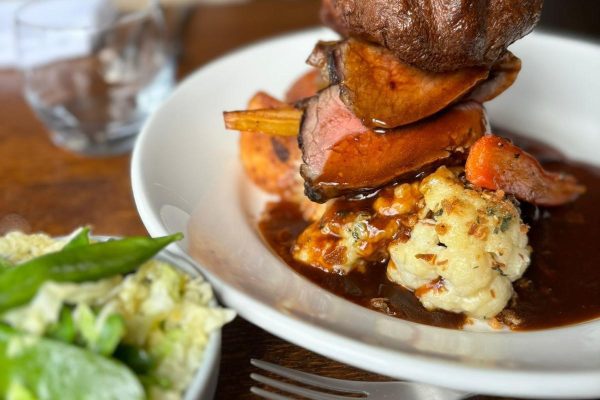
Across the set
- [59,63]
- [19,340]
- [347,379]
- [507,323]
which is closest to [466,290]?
[507,323]

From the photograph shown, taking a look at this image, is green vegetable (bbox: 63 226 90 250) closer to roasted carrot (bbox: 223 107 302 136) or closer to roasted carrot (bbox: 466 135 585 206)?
roasted carrot (bbox: 223 107 302 136)

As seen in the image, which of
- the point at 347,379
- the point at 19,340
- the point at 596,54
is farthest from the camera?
the point at 596,54

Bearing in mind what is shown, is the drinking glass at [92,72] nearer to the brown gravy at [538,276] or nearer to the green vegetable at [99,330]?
the brown gravy at [538,276]

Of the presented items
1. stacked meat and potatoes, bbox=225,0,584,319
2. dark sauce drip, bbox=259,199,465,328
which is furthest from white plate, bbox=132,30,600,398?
stacked meat and potatoes, bbox=225,0,584,319

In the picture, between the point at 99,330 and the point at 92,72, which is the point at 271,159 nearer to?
the point at 99,330

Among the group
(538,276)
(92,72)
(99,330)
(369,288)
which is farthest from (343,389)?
(92,72)

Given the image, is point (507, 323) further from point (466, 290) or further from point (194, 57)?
point (194, 57)

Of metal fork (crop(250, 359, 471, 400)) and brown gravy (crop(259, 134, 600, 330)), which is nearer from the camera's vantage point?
metal fork (crop(250, 359, 471, 400))

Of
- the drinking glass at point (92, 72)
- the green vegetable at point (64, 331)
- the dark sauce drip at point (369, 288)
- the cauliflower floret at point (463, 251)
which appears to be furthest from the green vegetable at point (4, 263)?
the drinking glass at point (92, 72)
